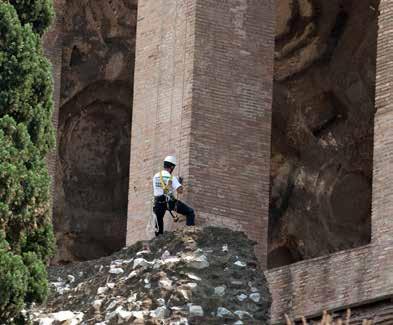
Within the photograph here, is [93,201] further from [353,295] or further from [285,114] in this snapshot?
[353,295]

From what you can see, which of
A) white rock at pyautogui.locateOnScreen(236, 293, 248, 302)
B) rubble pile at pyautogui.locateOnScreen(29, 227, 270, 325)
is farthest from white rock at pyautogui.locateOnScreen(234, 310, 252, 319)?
white rock at pyautogui.locateOnScreen(236, 293, 248, 302)

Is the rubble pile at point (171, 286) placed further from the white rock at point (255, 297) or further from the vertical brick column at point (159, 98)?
the vertical brick column at point (159, 98)

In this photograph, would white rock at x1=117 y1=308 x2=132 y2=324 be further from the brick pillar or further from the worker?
the brick pillar

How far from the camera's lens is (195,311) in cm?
2375

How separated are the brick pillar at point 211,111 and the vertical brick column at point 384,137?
2.12m

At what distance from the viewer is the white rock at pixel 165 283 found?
79.6ft

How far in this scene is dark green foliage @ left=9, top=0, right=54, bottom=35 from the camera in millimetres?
23750

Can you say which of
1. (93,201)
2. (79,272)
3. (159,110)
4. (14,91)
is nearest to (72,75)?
(93,201)

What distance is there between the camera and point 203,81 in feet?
89.2

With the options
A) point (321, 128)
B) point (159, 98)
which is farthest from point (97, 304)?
point (321, 128)

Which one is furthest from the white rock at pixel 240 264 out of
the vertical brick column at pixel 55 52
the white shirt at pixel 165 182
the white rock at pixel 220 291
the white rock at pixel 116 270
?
the vertical brick column at pixel 55 52

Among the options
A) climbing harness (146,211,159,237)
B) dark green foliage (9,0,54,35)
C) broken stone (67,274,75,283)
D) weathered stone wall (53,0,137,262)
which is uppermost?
weathered stone wall (53,0,137,262)

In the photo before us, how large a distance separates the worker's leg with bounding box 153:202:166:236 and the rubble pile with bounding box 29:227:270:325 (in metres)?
0.77

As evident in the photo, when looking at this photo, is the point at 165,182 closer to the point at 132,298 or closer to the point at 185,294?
the point at 132,298
